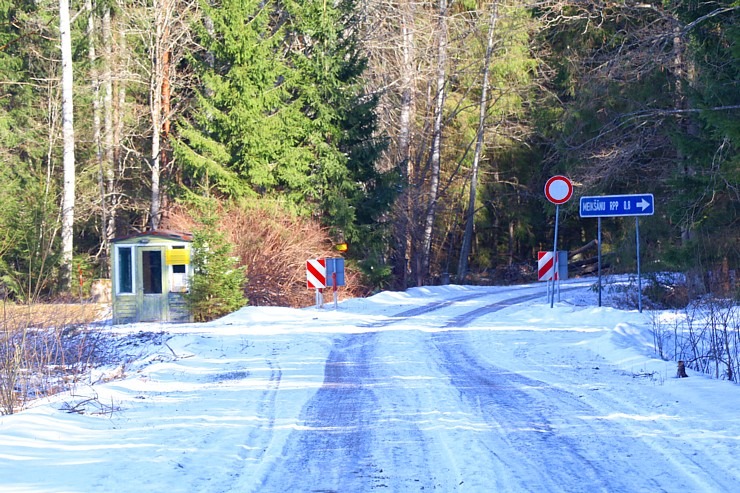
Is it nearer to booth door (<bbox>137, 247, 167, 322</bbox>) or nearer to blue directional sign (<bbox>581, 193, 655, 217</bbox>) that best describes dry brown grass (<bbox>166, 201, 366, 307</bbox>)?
booth door (<bbox>137, 247, 167, 322</bbox>)

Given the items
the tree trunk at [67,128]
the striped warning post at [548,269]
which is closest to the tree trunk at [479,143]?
the tree trunk at [67,128]

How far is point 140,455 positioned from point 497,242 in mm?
46094

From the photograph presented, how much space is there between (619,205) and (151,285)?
11.9 metres

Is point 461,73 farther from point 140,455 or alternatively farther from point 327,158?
point 140,455

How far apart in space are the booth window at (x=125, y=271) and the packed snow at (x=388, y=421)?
724 cm

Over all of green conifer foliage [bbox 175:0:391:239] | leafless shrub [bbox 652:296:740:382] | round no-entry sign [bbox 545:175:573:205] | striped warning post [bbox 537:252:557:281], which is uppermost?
green conifer foliage [bbox 175:0:391:239]

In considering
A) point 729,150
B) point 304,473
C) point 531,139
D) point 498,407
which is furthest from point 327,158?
point 304,473

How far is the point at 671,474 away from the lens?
5840mm

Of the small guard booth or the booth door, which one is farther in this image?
the booth door

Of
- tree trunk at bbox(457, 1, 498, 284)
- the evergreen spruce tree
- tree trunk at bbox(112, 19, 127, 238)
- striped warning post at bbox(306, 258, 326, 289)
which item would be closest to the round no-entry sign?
striped warning post at bbox(306, 258, 326, 289)

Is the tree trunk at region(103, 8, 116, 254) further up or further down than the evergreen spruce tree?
further up

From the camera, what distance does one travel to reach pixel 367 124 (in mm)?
30078

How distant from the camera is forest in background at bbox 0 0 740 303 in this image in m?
20.6

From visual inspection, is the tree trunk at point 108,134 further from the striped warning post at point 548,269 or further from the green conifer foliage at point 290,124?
the striped warning post at point 548,269
